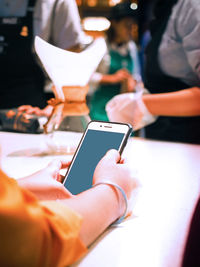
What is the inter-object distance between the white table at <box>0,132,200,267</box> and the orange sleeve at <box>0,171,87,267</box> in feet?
0.28

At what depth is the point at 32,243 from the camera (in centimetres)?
38

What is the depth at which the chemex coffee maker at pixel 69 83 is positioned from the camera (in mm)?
880

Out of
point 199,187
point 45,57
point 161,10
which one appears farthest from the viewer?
point 161,10

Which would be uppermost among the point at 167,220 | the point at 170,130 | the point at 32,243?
the point at 32,243

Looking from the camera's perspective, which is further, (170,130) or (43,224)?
(170,130)

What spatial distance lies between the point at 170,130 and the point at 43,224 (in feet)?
2.68

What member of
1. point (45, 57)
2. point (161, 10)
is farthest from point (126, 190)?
point (161, 10)

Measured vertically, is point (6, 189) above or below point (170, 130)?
above

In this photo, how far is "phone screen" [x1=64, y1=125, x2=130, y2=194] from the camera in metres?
0.66

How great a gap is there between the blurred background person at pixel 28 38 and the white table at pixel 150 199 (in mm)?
166

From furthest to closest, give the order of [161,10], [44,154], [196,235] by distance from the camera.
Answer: [161,10] < [44,154] < [196,235]

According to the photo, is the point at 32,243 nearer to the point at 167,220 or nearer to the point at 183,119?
the point at 167,220

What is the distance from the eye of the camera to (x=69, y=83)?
92 cm

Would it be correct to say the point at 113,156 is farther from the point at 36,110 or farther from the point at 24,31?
the point at 24,31
